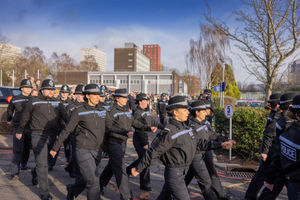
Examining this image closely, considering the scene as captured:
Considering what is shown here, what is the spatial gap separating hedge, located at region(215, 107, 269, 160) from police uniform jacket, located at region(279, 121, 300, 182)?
4.43 meters

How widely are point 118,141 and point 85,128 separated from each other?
769mm

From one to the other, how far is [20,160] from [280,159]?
17.3 feet

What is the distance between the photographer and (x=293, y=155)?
2.64 m

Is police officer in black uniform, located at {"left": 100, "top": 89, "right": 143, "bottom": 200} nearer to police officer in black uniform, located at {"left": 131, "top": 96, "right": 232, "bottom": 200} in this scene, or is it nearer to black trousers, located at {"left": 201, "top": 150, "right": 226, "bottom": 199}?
police officer in black uniform, located at {"left": 131, "top": 96, "right": 232, "bottom": 200}

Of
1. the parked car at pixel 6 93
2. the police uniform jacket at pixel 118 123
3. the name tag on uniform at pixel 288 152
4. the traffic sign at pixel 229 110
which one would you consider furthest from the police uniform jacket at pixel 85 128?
the parked car at pixel 6 93

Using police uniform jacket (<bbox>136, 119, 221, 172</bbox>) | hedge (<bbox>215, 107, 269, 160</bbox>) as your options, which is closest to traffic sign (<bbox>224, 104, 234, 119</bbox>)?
hedge (<bbox>215, 107, 269, 160</bbox>)

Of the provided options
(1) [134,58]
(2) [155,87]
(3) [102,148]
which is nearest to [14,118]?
(3) [102,148]

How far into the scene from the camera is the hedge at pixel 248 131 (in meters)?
7.01

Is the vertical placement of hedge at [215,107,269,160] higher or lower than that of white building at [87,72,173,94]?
lower

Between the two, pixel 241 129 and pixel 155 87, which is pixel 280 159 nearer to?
pixel 241 129

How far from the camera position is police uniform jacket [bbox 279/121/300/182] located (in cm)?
260

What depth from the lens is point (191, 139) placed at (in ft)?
11.1

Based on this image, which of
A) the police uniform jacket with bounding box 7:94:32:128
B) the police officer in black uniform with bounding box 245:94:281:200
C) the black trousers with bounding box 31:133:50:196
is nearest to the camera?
the police officer in black uniform with bounding box 245:94:281:200

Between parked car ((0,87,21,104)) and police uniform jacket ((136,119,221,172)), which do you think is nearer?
police uniform jacket ((136,119,221,172))
